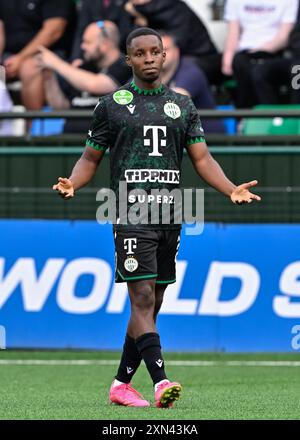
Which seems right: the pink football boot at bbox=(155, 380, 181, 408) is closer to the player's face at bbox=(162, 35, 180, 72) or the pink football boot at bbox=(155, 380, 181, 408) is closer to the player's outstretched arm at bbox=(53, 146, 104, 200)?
the player's outstretched arm at bbox=(53, 146, 104, 200)

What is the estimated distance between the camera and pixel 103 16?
14.0 m

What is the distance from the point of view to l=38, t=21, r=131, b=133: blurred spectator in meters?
13.1

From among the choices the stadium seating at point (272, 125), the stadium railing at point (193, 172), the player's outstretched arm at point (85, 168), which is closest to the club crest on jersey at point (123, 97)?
the player's outstretched arm at point (85, 168)

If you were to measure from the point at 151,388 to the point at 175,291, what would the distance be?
283 cm

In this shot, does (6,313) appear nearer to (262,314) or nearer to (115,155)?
(262,314)

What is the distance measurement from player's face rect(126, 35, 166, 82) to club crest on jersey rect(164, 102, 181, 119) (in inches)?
7.4

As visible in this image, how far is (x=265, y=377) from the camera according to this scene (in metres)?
9.06

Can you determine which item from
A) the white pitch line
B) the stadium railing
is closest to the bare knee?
the white pitch line

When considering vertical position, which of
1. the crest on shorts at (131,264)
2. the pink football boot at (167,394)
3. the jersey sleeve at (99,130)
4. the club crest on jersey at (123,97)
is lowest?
the pink football boot at (167,394)

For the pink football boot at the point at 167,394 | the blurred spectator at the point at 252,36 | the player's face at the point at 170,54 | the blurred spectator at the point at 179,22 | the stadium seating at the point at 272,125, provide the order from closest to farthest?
the pink football boot at the point at 167,394 < the stadium seating at the point at 272,125 < the player's face at the point at 170,54 < the blurred spectator at the point at 252,36 < the blurred spectator at the point at 179,22

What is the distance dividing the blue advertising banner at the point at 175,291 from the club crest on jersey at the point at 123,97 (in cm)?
431

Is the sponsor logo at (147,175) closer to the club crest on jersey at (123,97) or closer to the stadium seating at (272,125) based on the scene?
the club crest on jersey at (123,97)

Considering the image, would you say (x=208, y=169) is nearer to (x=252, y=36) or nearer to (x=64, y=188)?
(x=64, y=188)

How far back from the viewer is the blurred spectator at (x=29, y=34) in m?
13.9
